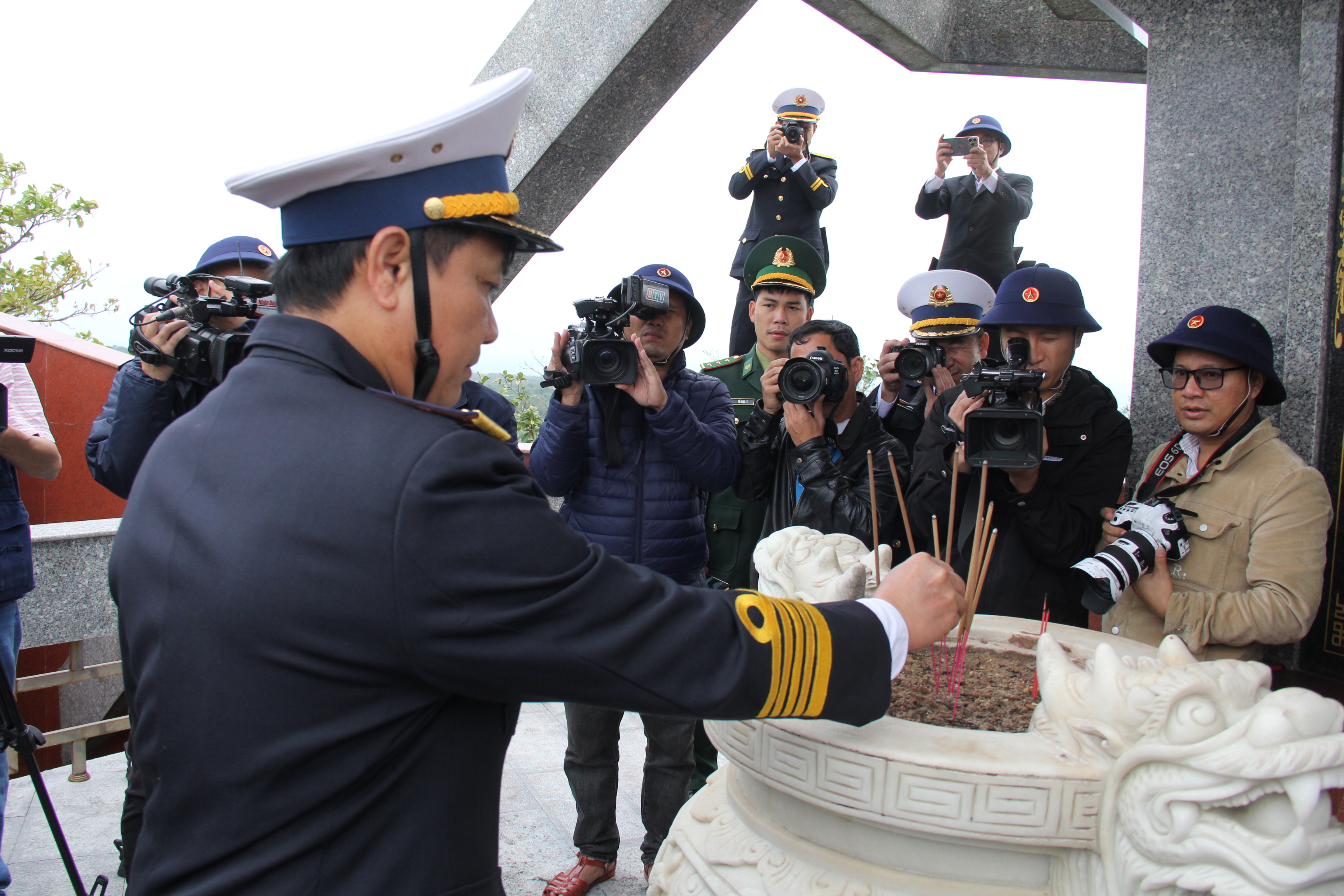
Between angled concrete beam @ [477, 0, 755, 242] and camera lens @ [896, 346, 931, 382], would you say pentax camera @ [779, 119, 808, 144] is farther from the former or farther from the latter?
camera lens @ [896, 346, 931, 382]

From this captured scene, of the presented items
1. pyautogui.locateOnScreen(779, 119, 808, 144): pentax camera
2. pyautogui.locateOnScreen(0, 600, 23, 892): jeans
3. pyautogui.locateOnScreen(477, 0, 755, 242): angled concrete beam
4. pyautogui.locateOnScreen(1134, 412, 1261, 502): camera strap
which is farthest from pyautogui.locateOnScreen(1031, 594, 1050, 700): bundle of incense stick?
pyautogui.locateOnScreen(477, 0, 755, 242): angled concrete beam

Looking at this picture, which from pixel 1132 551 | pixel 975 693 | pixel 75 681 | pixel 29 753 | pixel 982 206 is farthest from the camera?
pixel 982 206

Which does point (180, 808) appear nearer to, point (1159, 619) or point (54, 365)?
point (1159, 619)

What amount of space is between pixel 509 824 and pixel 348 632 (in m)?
2.51

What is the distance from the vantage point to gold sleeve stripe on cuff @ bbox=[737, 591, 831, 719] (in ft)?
3.64

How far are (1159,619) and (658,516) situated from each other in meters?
1.42

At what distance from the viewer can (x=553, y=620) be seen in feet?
3.30

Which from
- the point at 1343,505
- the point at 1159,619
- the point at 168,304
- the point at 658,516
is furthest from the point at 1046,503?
the point at 168,304

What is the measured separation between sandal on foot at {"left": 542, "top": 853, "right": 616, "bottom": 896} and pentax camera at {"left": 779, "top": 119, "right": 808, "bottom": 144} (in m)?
3.48

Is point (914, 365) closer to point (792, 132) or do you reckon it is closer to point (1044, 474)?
point (1044, 474)

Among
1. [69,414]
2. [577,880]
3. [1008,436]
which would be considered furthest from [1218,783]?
[69,414]

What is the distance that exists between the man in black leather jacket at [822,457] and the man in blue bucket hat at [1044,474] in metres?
0.13

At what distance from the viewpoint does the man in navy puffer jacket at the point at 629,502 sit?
9.07 feet

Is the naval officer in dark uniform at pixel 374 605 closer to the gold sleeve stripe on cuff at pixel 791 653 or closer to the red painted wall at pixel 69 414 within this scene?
the gold sleeve stripe on cuff at pixel 791 653
